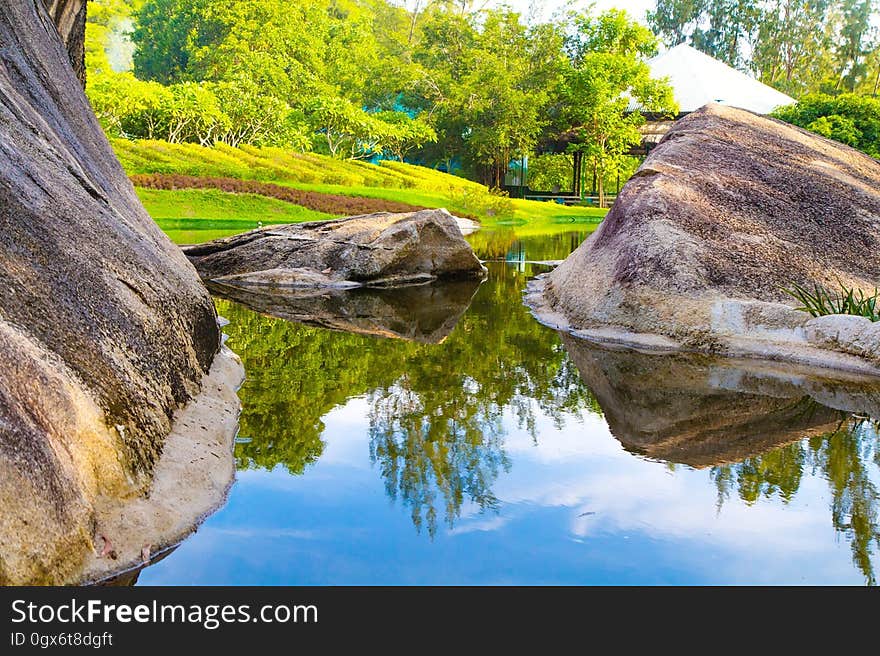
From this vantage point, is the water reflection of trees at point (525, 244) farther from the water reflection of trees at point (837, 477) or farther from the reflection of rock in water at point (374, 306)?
the water reflection of trees at point (837, 477)

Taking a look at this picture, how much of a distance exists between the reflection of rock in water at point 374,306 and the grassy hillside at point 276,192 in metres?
7.03

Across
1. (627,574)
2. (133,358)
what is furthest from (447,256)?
(627,574)

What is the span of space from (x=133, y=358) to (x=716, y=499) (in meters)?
2.77

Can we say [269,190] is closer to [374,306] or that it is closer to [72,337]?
[374,306]

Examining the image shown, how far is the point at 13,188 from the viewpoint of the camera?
167 inches

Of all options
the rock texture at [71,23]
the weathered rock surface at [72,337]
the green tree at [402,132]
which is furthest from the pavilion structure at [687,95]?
the weathered rock surface at [72,337]

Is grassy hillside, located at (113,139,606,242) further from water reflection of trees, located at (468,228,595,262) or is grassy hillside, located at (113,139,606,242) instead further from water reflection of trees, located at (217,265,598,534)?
water reflection of trees, located at (217,265,598,534)

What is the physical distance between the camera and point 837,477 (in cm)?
464

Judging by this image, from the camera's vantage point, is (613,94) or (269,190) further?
(613,94)

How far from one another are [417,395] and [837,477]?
2.73 m

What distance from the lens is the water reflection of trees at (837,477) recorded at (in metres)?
3.94

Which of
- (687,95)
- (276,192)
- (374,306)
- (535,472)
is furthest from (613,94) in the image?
(535,472)

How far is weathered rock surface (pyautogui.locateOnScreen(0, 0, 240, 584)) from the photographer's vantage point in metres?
3.01
